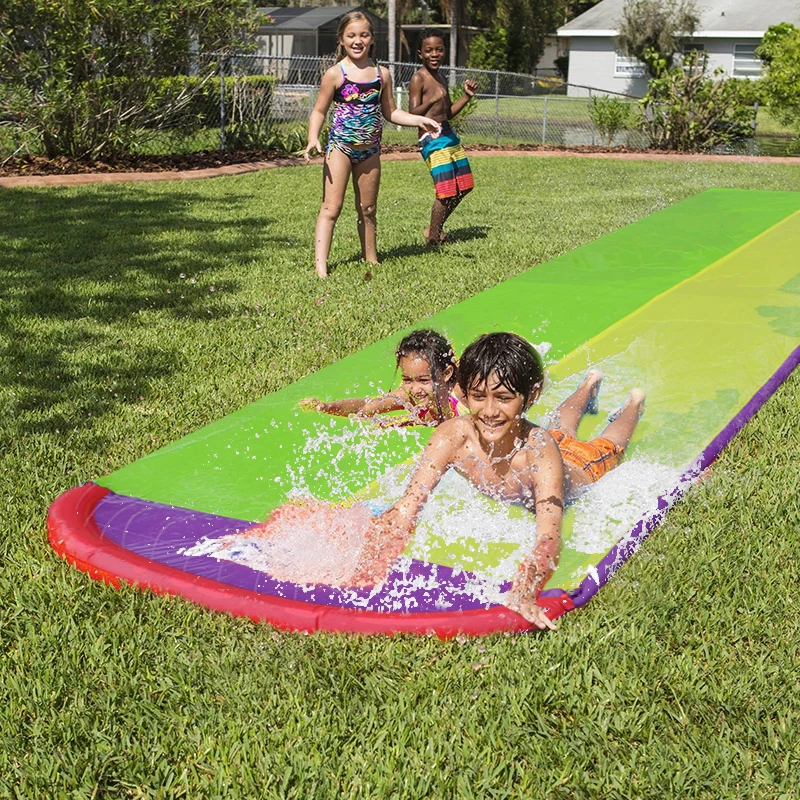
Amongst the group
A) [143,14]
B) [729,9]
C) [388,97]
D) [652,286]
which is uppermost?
[729,9]

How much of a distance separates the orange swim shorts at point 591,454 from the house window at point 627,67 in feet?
135

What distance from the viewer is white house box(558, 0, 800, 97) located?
36969mm

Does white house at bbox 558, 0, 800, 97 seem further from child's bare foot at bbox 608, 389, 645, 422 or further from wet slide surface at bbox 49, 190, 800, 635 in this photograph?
child's bare foot at bbox 608, 389, 645, 422

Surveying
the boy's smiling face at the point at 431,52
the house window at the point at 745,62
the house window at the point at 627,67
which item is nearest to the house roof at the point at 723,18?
the house window at the point at 745,62

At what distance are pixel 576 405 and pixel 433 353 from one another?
653 millimetres

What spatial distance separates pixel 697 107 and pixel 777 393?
575 inches

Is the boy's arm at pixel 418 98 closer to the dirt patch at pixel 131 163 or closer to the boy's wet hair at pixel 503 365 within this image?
the boy's wet hair at pixel 503 365

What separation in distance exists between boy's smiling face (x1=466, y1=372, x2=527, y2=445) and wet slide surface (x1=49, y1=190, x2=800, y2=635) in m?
0.30

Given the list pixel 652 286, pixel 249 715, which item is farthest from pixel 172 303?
pixel 249 715

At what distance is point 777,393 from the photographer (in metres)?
4.68

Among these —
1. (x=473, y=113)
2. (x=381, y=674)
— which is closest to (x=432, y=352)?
(x=381, y=674)

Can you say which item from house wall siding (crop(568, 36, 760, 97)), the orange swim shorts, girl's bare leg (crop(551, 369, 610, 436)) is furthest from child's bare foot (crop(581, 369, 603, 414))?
house wall siding (crop(568, 36, 760, 97))

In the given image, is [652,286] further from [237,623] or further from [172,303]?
[237,623]

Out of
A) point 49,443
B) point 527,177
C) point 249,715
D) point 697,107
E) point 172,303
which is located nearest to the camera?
point 249,715
